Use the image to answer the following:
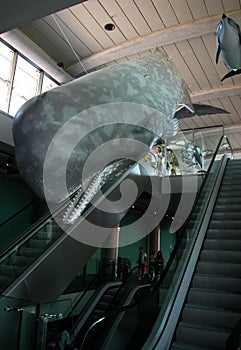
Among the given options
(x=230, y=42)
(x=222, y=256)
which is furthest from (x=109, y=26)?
(x=222, y=256)

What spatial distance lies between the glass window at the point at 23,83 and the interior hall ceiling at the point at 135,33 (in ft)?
1.94

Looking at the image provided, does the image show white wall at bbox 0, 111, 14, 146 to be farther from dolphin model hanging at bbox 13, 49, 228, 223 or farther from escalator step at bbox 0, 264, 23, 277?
dolphin model hanging at bbox 13, 49, 228, 223

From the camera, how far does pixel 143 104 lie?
6.31 ft

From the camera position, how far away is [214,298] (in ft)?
13.0

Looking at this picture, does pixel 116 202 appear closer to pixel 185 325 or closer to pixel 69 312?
pixel 69 312

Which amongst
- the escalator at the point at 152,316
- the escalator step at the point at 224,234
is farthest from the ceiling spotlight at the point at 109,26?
the escalator step at the point at 224,234

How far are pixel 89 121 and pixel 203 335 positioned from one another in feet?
9.51

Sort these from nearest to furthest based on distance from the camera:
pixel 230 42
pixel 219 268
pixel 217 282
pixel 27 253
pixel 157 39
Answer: pixel 230 42
pixel 217 282
pixel 219 268
pixel 27 253
pixel 157 39

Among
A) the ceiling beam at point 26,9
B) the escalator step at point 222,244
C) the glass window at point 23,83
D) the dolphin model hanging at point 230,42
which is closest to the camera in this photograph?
the ceiling beam at point 26,9

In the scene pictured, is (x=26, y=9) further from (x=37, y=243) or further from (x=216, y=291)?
(x=37, y=243)

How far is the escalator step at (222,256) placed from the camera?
4.53 meters

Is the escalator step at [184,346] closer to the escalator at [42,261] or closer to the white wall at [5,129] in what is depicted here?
the escalator at [42,261]

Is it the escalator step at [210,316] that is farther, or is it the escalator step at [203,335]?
the escalator step at [210,316]

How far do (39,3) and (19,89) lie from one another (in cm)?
518
